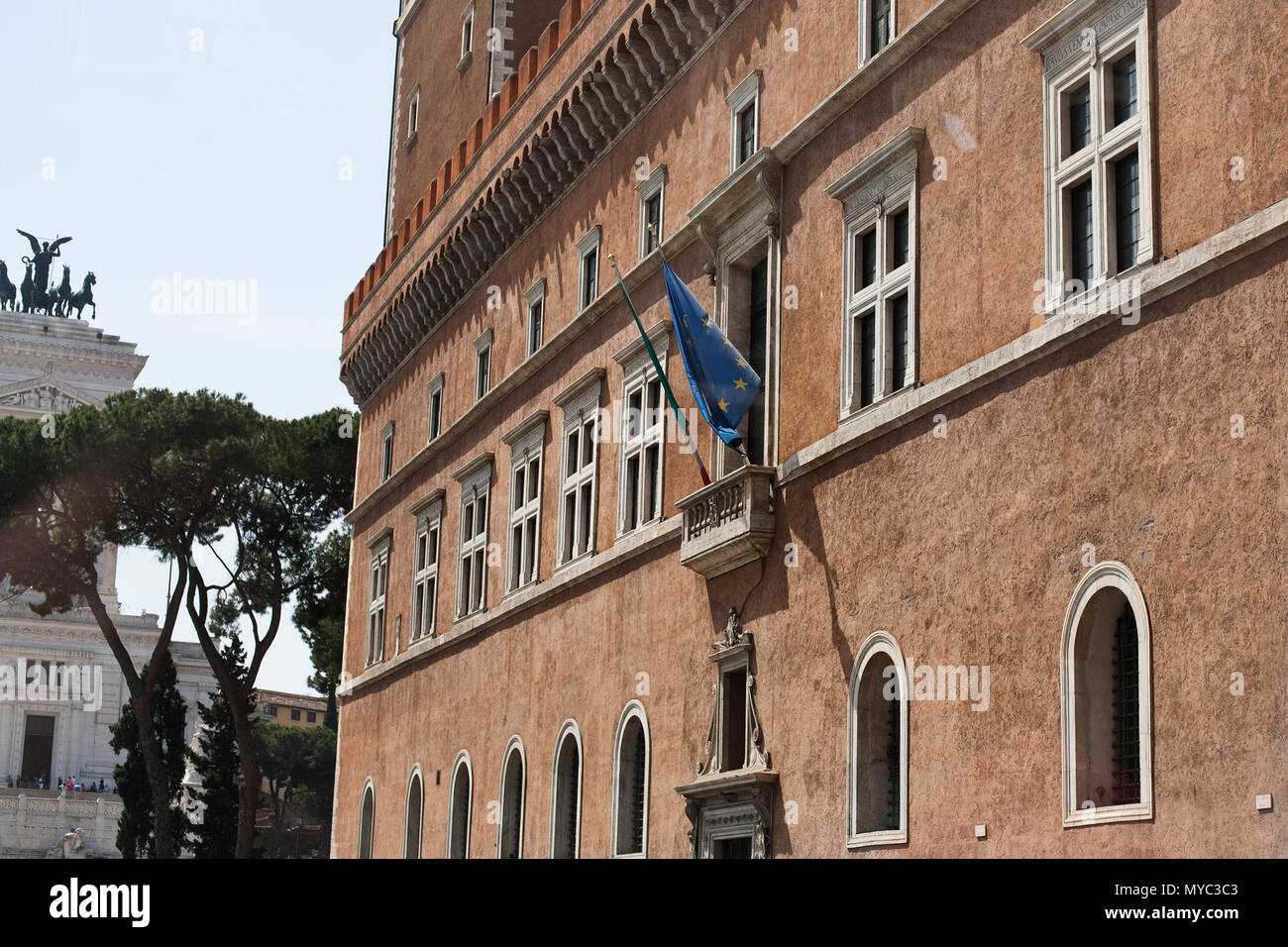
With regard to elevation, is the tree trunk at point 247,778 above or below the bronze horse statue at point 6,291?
below

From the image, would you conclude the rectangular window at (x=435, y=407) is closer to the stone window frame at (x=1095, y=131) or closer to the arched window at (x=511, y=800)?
the arched window at (x=511, y=800)

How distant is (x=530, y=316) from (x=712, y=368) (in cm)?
862

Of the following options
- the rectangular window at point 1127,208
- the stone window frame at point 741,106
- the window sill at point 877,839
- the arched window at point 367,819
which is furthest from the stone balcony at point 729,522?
the arched window at point 367,819

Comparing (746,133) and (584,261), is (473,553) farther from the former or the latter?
(746,133)

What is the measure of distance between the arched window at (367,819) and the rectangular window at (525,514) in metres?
7.86

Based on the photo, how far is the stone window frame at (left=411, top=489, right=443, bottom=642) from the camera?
2859 cm

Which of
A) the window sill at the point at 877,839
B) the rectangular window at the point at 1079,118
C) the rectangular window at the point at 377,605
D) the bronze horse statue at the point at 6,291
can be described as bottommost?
the window sill at the point at 877,839

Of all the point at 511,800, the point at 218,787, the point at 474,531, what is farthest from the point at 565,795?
the point at 218,787

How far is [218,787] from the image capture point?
44.5 metres

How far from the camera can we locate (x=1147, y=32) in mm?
12359

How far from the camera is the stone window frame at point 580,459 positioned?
72.4ft

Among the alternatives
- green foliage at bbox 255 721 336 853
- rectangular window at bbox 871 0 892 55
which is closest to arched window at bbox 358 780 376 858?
rectangular window at bbox 871 0 892 55

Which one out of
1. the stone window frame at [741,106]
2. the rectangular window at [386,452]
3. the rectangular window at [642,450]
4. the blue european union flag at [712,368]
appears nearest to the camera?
the blue european union flag at [712,368]
